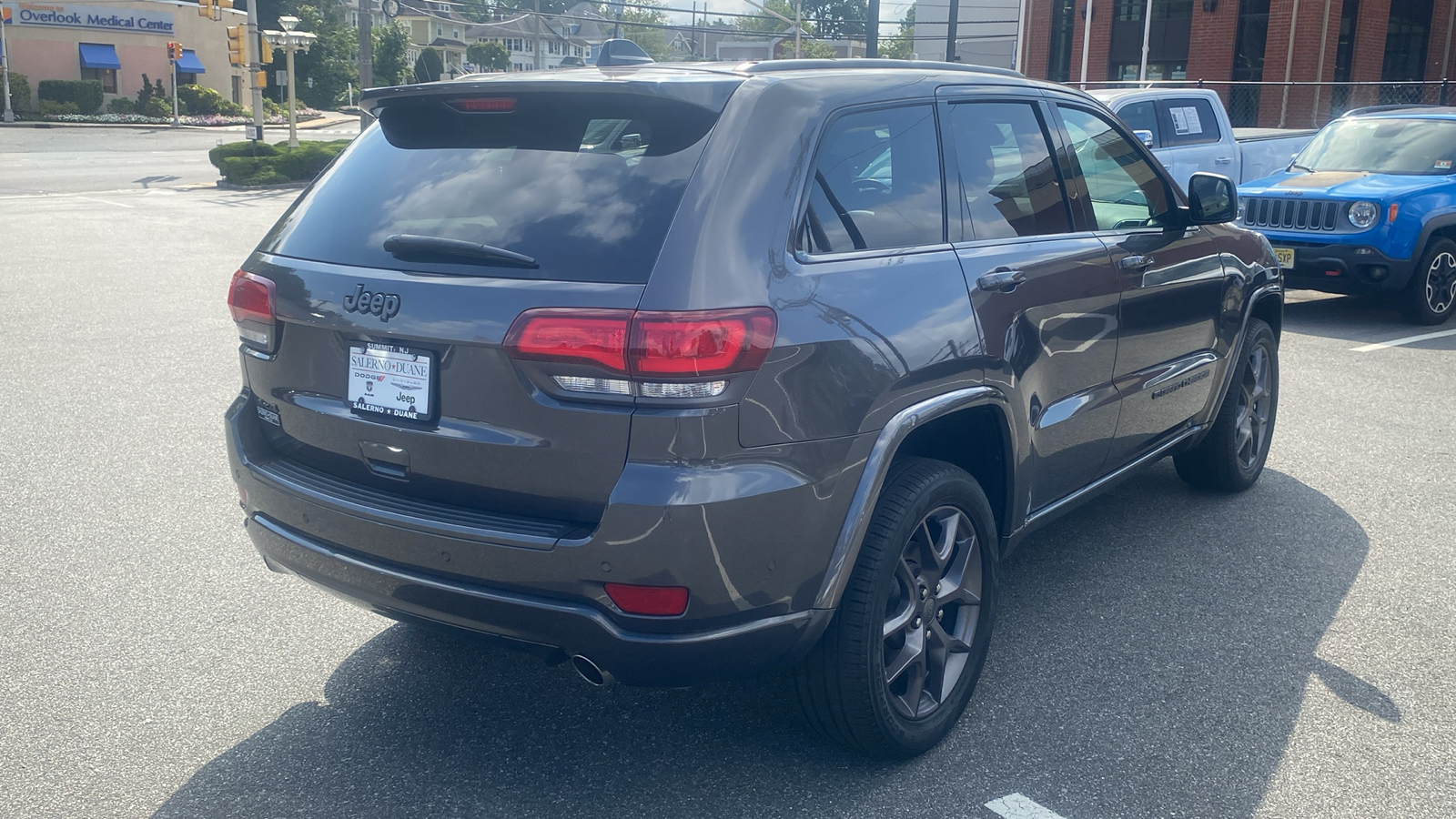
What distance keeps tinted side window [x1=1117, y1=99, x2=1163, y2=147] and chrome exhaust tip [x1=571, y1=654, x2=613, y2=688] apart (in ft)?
33.9

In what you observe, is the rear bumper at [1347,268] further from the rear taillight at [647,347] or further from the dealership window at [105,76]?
the dealership window at [105,76]

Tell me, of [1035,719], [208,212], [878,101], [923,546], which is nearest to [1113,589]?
[1035,719]

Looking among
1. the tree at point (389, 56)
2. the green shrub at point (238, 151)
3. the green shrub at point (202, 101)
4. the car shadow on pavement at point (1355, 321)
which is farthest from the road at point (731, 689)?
the tree at point (389, 56)

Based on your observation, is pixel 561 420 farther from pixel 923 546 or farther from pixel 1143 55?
pixel 1143 55

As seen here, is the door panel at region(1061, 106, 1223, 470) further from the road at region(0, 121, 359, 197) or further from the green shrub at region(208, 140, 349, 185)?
Result: the road at region(0, 121, 359, 197)

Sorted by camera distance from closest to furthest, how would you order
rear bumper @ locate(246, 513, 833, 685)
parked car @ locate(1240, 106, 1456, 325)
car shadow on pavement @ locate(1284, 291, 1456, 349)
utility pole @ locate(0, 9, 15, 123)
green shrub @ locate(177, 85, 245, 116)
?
rear bumper @ locate(246, 513, 833, 685) → car shadow on pavement @ locate(1284, 291, 1456, 349) → parked car @ locate(1240, 106, 1456, 325) → utility pole @ locate(0, 9, 15, 123) → green shrub @ locate(177, 85, 245, 116)

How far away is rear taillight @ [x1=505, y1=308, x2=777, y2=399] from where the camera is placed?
2.61m

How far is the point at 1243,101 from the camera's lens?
32.7 meters

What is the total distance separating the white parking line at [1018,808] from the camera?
3014 mm

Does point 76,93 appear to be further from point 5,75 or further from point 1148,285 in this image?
point 1148,285

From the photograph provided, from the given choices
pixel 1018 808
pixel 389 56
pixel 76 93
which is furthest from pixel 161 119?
pixel 1018 808

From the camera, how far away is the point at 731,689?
12.2 feet

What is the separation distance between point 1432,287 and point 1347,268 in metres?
0.86

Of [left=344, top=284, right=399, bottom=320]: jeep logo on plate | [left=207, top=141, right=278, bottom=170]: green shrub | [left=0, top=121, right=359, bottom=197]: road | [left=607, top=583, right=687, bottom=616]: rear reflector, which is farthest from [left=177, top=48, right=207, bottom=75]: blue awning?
[left=607, top=583, right=687, bottom=616]: rear reflector
